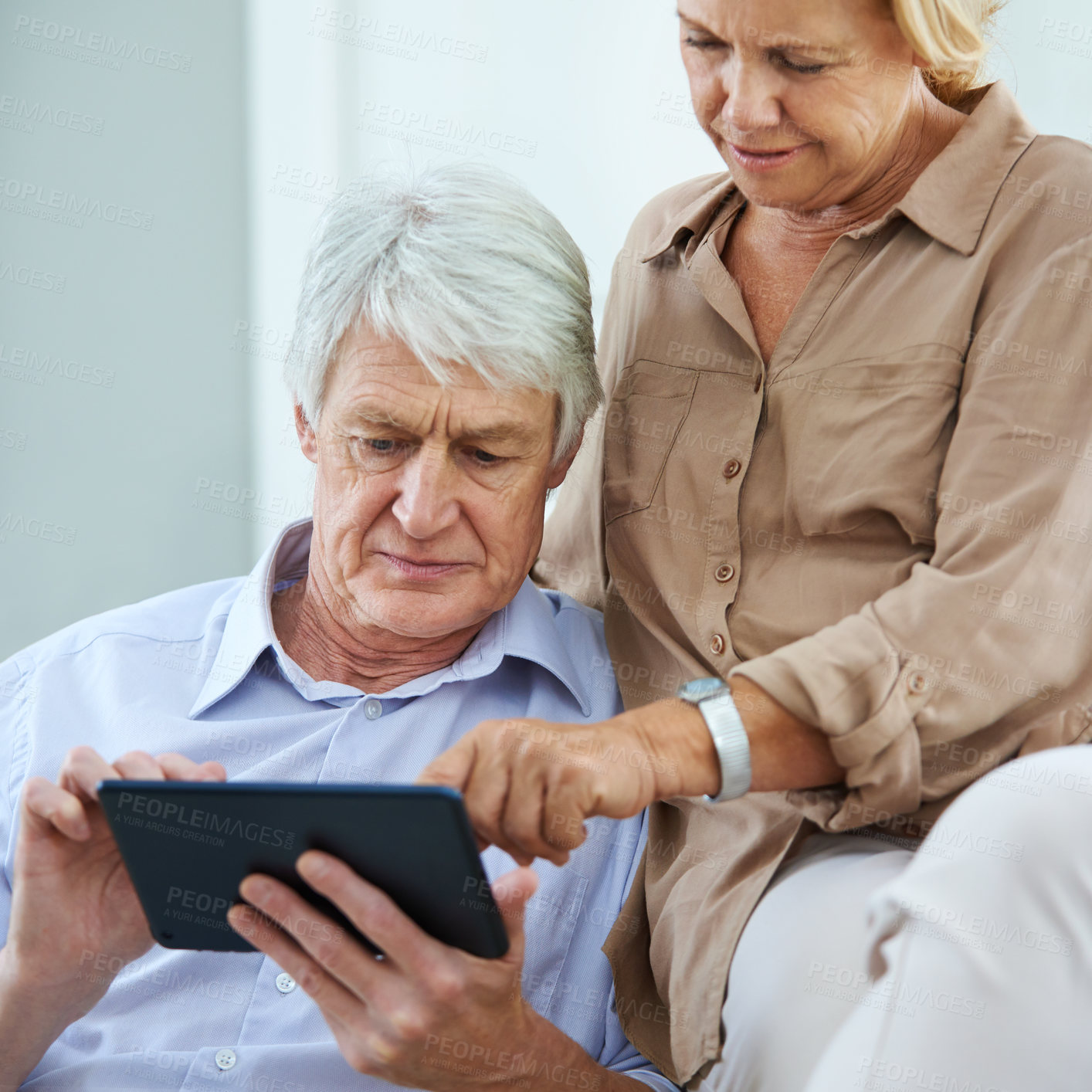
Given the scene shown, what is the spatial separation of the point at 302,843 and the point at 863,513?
0.68 meters

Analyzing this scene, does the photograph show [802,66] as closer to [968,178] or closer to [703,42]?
[703,42]

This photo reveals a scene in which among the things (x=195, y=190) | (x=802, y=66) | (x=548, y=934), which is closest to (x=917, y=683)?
(x=548, y=934)

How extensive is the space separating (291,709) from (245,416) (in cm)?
170

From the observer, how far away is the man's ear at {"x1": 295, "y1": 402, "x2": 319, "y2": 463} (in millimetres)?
1505

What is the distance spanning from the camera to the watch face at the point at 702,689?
110 cm

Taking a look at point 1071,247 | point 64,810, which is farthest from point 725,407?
point 64,810

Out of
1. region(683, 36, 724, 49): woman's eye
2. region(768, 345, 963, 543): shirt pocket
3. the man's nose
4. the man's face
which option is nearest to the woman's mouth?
region(683, 36, 724, 49): woman's eye

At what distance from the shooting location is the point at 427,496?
4.47 feet

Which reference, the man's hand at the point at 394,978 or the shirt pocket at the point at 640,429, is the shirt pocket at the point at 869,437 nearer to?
the shirt pocket at the point at 640,429

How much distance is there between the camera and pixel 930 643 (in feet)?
3.70

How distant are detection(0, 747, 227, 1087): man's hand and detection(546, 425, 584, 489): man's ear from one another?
561mm

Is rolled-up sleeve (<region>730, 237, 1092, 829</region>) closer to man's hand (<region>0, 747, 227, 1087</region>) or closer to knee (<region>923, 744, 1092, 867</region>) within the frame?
knee (<region>923, 744, 1092, 867</region>)

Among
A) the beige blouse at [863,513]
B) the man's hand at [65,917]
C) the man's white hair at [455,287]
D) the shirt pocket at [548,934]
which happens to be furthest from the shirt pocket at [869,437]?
the man's hand at [65,917]

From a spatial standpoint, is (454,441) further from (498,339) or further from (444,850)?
(444,850)
